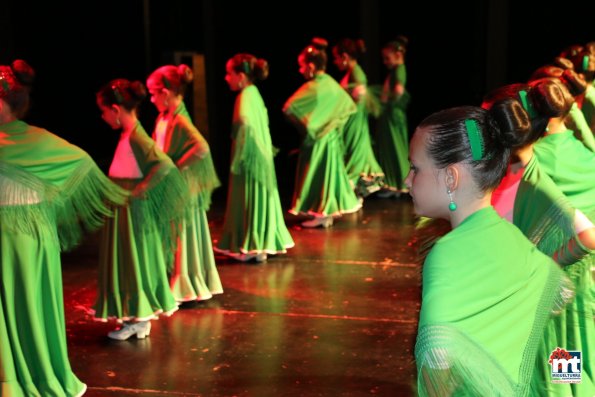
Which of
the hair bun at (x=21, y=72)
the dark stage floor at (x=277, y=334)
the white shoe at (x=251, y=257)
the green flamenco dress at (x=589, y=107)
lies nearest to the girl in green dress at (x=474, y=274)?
the dark stage floor at (x=277, y=334)

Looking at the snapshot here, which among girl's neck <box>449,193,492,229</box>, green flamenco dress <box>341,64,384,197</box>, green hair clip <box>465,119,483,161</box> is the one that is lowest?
green flamenco dress <box>341,64,384,197</box>

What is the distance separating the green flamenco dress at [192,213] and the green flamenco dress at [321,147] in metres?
2.40

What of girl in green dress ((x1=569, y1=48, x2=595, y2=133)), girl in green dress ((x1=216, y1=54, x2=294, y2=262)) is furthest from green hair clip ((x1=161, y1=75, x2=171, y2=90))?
girl in green dress ((x1=569, y1=48, x2=595, y2=133))

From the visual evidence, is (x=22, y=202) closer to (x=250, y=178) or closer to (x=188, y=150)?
(x=188, y=150)

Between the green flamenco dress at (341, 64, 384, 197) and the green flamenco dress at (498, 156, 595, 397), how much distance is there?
608cm

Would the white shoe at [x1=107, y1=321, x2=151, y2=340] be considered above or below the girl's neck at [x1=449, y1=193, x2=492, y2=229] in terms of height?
below

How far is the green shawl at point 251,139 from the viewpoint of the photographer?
6.83 meters

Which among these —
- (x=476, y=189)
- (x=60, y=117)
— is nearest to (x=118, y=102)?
(x=476, y=189)

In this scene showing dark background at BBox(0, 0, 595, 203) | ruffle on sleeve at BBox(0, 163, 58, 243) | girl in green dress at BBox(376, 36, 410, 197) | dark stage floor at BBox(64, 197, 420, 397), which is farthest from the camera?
dark background at BBox(0, 0, 595, 203)

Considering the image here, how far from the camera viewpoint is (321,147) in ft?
27.6

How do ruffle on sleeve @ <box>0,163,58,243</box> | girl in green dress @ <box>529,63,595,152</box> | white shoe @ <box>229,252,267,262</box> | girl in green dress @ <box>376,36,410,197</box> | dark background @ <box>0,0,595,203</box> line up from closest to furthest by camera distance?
ruffle on sleeve @ <box>0,163,58,243</box> → girl in green dress @ <box>529,63,595,152</box> → white shoe @ <box>229,252,267,262</box> → girl in green dress @ <box>376,36,410,197</box> → dark background @ <box>0,0,595,203</box>

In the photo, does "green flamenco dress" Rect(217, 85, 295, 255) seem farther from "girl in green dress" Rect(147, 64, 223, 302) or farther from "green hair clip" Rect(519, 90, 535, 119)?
"green hair clip" Rect(519, 90, 535, 119)

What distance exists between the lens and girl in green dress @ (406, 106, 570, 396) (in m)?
2.03

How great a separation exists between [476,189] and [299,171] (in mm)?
6358
